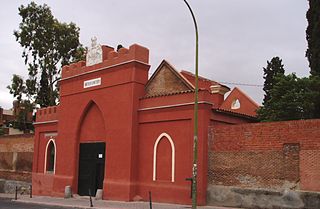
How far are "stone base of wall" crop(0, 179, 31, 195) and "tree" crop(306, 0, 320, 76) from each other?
2084 cm

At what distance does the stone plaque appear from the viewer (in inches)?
1021

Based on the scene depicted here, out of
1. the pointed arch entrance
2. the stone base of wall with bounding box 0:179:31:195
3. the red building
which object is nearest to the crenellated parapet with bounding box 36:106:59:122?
the red building

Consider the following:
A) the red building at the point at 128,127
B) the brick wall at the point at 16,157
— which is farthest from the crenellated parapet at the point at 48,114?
the brick wall at the point at 16,157

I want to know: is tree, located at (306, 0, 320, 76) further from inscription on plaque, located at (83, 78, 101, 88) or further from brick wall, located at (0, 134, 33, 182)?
brick wall, located at (0, 134, 33, 182)

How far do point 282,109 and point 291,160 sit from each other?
6883 millimetres

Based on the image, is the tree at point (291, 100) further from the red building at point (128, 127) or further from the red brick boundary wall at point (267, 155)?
the red brick boundary wall at point (267, 155)

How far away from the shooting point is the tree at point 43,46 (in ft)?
140

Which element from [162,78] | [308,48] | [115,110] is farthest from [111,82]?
[308,48]

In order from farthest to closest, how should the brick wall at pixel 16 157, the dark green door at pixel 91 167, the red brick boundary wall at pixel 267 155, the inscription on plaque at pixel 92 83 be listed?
the brick wall at pixel 16 157, the inscription on plaque at pixel 92 83, the dark green door at pixel 91 167, the red brick boundary wall at pixel 267 155

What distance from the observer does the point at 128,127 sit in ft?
75.2

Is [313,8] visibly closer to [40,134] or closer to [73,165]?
[73,165]

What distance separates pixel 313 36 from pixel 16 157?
23.3 meters

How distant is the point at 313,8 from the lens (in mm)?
24797

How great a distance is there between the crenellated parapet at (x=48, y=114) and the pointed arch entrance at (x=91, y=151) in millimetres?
3632
